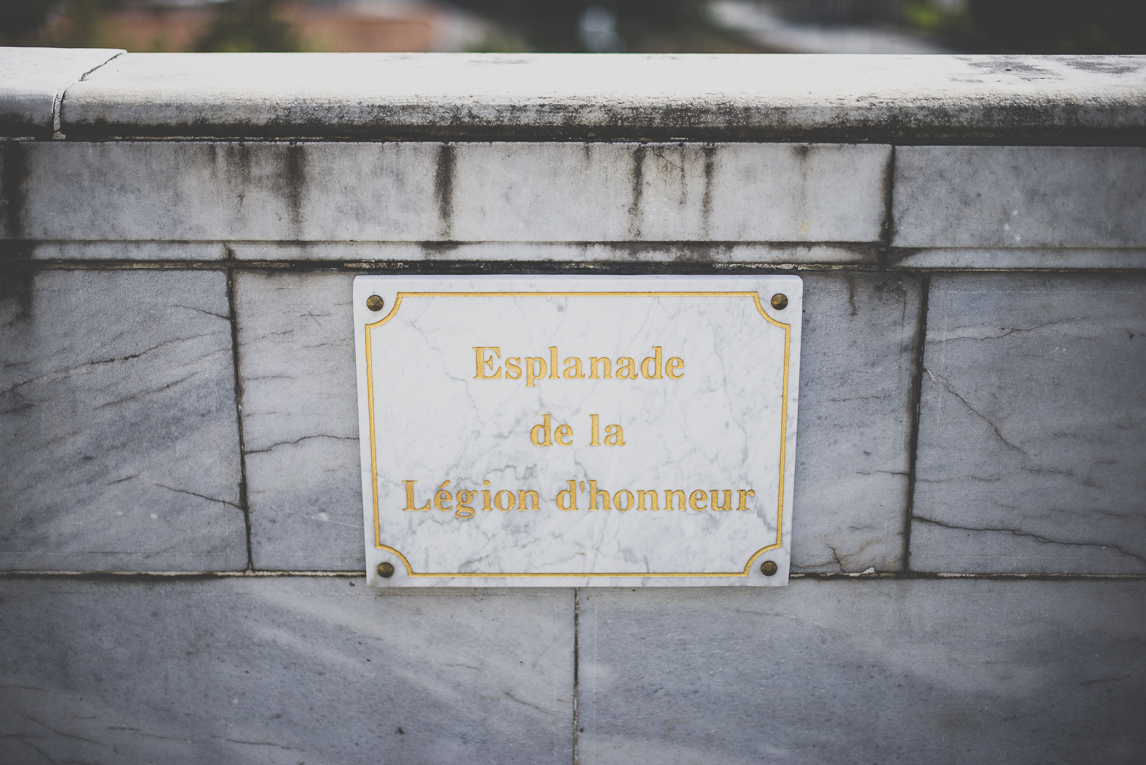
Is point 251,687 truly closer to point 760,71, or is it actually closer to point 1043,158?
point 760,71

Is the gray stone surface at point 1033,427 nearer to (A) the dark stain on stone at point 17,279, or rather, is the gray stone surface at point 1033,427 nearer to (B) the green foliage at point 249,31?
(A) the dark stain on stone at point 17,279

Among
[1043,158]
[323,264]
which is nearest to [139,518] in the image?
[323,264]

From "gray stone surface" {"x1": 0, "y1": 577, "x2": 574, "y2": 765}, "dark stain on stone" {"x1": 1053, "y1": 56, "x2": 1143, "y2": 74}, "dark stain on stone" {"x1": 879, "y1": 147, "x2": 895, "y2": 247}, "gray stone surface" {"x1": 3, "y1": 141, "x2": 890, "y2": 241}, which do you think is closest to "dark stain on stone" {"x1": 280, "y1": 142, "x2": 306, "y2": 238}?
"gray stone surface" {"x1": 3, "y1": 141, "x2": 890, "y2": 241}

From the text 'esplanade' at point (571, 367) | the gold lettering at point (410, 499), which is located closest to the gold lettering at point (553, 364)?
the text 'esplanade' at point (571, 367)

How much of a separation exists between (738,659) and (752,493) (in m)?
0.49

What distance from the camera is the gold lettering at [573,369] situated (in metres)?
1.92

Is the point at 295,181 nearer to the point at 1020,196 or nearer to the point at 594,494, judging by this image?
the point at 594,494

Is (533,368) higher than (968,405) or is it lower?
higher

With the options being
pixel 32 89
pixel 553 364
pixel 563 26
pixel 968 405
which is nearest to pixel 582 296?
pixel 553 364

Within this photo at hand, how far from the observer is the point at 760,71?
214cm

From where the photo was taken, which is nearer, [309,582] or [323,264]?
[323,264]

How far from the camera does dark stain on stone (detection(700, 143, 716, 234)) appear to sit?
186cm

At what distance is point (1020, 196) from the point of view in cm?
188

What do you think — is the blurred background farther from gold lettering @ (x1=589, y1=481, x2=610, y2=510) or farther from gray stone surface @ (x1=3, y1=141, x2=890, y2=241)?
gold lettering @ (x1=589, y1=481, x2=610, y2=510)
